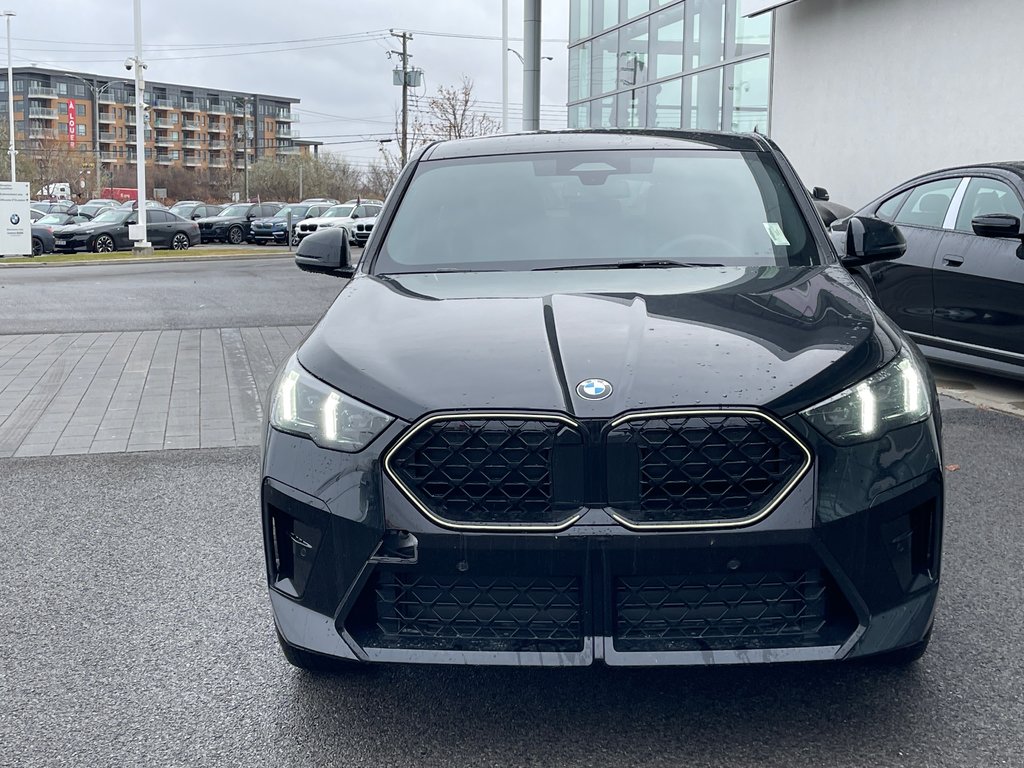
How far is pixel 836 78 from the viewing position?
17344 millimetres

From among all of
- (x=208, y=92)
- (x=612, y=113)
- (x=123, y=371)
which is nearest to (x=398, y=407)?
(x=123, y=371)

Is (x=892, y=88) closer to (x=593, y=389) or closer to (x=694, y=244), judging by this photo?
(x=694, y=244)

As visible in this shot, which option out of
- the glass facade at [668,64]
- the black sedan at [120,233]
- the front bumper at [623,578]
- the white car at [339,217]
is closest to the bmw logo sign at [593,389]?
the front bumper at [623,578]

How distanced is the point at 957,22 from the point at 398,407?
45.0ft

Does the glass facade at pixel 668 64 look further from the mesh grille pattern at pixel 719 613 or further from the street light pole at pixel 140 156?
the mesh grille pattern at pixel 719 613

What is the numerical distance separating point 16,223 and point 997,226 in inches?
1087

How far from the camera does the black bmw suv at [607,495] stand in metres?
2.70

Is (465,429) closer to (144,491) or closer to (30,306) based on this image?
(144,491)

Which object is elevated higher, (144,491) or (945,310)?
(945,310)

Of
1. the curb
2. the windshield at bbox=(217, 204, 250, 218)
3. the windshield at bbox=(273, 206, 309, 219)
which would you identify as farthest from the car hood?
the windshield at bbox=(217, 204, 250, 218)

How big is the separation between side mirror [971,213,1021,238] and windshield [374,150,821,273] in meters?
3.61

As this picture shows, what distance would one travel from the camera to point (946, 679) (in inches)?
129

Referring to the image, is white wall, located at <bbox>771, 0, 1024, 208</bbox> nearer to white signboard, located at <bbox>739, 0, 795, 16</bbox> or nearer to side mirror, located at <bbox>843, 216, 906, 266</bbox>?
white signboard, located at <bbox>739, 0, 795, 16</bbox>

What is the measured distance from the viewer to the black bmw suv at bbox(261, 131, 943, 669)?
2.70 m
